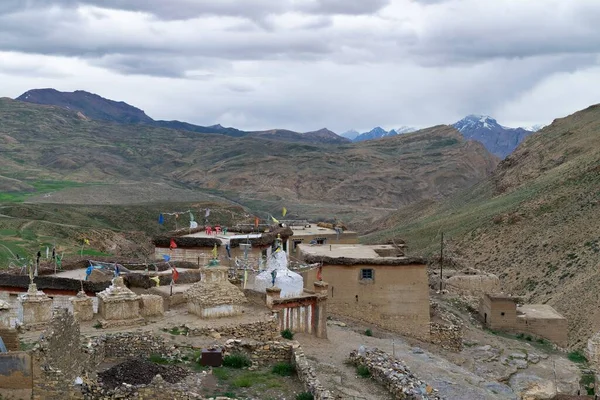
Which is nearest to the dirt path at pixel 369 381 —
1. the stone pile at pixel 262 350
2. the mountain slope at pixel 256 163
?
the stone pile at pixel 262 350

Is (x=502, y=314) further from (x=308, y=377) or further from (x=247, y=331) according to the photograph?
(x=308, y=377)

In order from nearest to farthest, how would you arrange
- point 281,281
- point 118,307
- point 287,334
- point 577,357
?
1. point 118,307
2. point 287,334
3. point 281,281
4. point 577,357

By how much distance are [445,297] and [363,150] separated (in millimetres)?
118225

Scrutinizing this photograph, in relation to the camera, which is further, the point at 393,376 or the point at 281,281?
the point at 281,281

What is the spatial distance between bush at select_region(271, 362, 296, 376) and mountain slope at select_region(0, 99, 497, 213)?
97.0 m

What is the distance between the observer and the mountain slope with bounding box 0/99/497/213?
120875 mm

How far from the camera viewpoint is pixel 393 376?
13891mm

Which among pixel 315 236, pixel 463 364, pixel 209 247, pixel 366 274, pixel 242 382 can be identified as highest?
pixel 315 236

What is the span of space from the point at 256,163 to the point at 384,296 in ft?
376

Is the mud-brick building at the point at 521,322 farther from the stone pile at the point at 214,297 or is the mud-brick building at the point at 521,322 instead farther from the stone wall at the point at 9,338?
the stone wall at the point at 9,338

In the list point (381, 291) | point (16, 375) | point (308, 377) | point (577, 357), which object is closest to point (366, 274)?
point (381, 291)

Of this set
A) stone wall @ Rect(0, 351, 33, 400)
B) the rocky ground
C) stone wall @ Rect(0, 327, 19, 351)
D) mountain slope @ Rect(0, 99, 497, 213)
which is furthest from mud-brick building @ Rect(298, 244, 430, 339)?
mountain slope @ Rect(0, 99, 497, 213)

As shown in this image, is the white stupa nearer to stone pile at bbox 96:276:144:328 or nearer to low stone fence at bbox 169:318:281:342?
low stone fence at bbox 169:318:281:342

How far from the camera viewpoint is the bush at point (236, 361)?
45.0 feet
